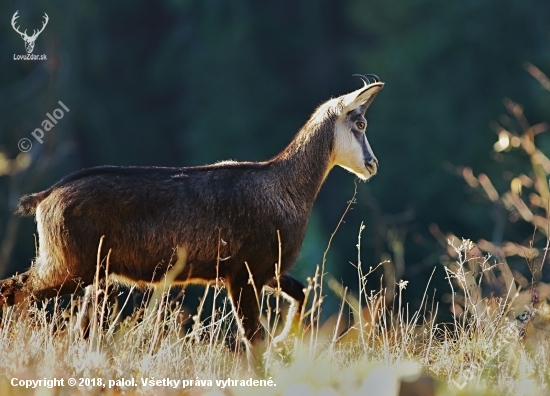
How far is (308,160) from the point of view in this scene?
8062 millimetres

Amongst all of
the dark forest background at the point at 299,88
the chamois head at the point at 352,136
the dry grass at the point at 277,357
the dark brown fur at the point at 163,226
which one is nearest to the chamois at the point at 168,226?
the dark brown fur at the point at 163,226

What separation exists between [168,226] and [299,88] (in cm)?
2631

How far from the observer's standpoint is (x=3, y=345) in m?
6.36

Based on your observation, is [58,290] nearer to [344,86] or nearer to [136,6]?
[344,86]

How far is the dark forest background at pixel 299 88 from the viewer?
88.2 ft

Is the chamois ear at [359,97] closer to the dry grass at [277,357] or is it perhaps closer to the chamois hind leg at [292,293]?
the chamois hind leg at [292,293]

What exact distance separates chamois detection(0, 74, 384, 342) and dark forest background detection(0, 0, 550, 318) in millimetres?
16927

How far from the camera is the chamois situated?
725 centimetres

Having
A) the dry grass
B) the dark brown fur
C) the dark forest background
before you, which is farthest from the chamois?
the dark forest background

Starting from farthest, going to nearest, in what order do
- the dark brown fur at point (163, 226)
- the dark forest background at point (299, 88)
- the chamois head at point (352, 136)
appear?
the dark forest background at point (299, 88)
the chamois head at point (352, 136)
the dark brown fur at point (163, 226)

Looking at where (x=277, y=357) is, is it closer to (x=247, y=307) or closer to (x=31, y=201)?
(x=247, y=307)

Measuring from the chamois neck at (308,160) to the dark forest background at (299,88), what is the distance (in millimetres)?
16678

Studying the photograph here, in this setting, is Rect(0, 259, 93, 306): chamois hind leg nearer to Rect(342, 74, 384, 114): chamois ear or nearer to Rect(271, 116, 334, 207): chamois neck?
Rect(271, 116, 334, 207): chamois neck

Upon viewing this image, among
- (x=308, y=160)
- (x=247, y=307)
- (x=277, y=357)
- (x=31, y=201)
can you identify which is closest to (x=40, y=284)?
(x=31, y=201)
